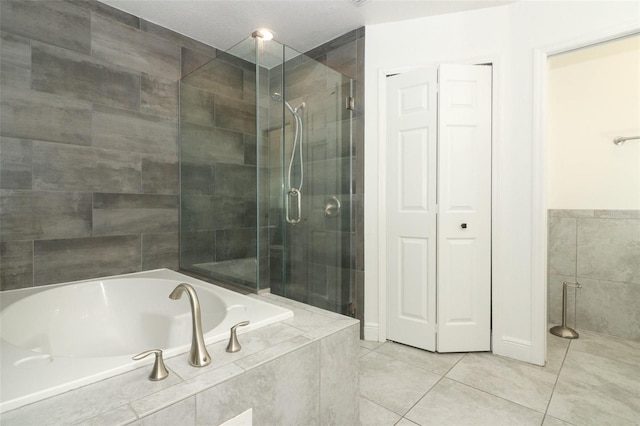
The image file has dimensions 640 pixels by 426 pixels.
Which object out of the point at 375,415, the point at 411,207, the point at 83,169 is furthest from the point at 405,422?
the point at 83,169

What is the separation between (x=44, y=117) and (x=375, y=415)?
97.5 inches

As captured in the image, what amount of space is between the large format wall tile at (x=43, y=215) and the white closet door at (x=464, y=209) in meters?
2.36

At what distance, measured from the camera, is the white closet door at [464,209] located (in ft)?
6.70

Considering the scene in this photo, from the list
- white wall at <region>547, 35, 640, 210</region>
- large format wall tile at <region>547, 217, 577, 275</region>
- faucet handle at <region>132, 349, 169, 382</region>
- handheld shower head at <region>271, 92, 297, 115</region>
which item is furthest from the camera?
large format wall tile at <region>547, 217, 577, 275</region>

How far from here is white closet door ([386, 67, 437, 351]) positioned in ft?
6.91

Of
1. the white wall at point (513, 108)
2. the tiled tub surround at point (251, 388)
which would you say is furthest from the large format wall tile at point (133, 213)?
the white wall at point (513, 108)

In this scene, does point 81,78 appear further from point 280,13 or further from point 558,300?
point 558,300

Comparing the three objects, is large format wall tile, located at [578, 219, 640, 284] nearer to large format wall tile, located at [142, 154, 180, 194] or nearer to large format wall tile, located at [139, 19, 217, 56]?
large format wall tile, located at [142, 154, 180, 194]

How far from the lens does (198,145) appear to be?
2.40 m

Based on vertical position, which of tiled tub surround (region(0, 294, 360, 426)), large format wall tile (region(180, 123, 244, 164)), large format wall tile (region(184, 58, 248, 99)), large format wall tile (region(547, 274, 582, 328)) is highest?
large format wall tile (region(184, 58, 248, 99))

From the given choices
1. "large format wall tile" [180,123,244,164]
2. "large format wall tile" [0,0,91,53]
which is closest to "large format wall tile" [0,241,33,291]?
"large format wall tile" [180,123,244,164]

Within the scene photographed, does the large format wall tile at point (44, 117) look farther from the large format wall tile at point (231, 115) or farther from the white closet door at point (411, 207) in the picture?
the white closet door at point (411, 207)

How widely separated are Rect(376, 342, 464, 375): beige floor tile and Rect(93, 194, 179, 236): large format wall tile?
1.87 meters

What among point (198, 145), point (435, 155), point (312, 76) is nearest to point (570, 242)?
point (435, 155)
